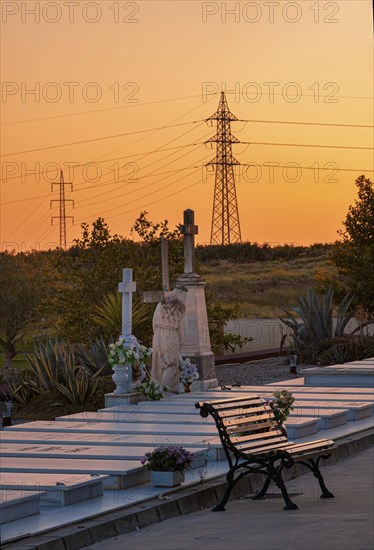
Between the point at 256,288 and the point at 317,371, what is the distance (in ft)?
189

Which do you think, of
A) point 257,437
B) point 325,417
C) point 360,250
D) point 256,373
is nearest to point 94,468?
point 257,437

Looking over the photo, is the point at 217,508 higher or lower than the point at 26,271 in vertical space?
lower

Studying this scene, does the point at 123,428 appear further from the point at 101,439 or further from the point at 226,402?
the point at 226,402

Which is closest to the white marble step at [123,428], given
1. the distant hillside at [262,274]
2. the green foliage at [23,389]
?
the green foliage at [23,389]

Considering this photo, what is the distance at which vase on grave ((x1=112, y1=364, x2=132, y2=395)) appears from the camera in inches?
759

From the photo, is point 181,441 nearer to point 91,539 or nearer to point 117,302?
point 91,539

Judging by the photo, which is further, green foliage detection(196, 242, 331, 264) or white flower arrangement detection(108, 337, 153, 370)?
green foliage detection(196, 242, 331, 264)

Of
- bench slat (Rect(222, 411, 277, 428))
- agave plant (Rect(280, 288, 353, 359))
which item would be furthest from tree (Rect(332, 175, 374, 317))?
bench slat (Rect(222, 411, 277, 428))

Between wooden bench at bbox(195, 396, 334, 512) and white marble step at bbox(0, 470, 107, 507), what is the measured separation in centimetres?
104

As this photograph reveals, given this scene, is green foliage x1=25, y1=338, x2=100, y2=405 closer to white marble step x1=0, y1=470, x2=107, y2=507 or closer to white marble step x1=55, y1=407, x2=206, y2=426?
white marble step x1=55, y1=407, x2=206, y2=426

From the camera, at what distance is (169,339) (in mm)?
20281

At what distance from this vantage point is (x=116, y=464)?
1196 centimetres

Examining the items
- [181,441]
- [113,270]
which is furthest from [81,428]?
[113,270]

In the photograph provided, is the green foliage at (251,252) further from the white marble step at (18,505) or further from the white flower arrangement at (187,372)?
the white marble step at (18,505)
